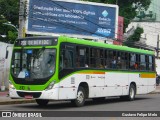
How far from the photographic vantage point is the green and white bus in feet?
59.0

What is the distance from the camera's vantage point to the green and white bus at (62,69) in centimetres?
1797

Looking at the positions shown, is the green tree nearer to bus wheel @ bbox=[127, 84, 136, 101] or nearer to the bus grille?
bus wheel @ bbox=[127, 84, 136, 101]

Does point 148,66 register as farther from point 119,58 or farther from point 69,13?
point 69,13

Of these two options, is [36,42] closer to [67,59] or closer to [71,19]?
[67,59]

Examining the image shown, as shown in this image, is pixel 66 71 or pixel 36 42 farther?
pixel 36 42

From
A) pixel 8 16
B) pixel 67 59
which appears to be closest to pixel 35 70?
pixel 67 59

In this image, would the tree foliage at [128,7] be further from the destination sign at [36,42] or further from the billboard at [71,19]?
the destination sign at [36,42]

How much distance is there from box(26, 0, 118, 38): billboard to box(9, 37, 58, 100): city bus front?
18144mm

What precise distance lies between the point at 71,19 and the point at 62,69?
2139cm

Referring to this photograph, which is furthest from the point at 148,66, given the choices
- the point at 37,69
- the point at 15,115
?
Result: the point at 15,115

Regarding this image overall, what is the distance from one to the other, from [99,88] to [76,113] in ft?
15.7

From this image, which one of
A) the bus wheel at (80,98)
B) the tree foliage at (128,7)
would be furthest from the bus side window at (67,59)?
the tree foliage at (128,7)

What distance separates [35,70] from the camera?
59.5ft

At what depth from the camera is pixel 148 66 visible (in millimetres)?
27078
